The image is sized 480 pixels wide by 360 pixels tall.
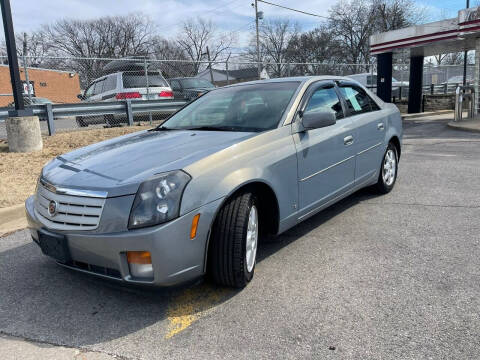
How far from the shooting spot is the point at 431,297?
2762 millimetres

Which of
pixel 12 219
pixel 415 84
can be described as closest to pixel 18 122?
pixel 12 219

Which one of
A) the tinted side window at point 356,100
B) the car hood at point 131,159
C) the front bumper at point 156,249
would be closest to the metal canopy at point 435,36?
the tinted side window at point 356,100

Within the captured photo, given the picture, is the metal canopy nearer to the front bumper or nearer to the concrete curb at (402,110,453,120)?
A: the concrete curb at (402,110,453,120)

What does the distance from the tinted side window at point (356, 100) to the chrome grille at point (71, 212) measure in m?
2.96

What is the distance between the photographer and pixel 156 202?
248cm

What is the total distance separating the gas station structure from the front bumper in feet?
46.5

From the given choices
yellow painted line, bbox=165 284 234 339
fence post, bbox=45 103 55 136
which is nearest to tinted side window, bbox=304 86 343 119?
yellow painted line, bbox=165 284 234 339

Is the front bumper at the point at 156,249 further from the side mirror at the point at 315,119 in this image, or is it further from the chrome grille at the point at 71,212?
the side mirror at the point at 315,119

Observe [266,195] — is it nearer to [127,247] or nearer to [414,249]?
[127,247]

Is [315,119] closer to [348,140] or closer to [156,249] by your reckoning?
[348,140]

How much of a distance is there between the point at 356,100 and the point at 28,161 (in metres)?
5.70

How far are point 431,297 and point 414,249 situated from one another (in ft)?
2.78

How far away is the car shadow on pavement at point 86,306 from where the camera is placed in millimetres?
2555

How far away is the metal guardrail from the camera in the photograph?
→ 916 cm
